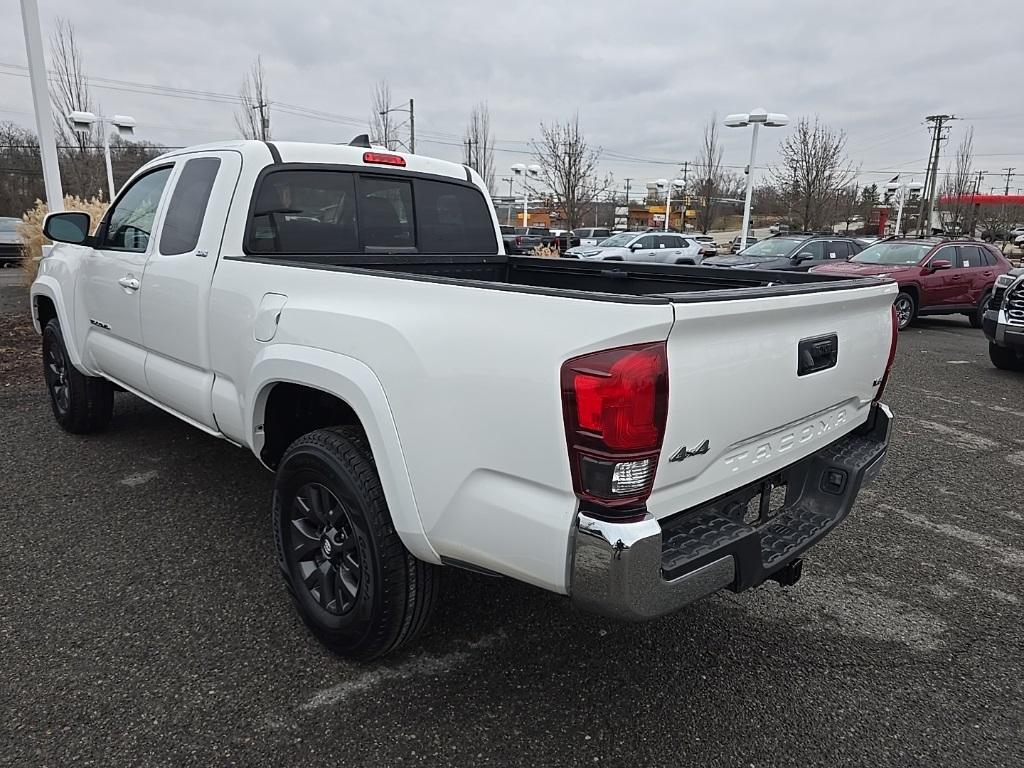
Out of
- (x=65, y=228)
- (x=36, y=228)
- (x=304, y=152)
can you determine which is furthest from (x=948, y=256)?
(x=36, y=228)

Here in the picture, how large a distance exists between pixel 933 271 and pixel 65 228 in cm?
1297

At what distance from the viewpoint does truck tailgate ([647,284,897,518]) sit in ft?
6.15

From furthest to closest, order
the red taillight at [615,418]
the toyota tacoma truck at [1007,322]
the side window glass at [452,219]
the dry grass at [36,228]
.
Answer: the dry grass at [36,228] < the toyota tacoma truck at [1007,322] < the side window glass at [452,219] < the red taillight at [615,418]

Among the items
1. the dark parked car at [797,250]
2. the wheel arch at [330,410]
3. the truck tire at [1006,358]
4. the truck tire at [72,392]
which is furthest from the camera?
the dark parked car at [797,250]

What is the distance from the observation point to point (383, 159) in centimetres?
386

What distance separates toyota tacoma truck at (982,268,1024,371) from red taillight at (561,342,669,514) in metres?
8.38

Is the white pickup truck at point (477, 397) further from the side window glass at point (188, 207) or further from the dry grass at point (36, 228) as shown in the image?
the dry grass at point (36, 228)

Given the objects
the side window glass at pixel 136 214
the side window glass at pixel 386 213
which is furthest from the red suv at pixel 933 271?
the side window glass at pixel 136 214

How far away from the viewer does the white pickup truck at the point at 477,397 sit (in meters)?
1.82

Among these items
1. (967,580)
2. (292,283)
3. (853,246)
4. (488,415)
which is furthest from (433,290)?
(853,246)

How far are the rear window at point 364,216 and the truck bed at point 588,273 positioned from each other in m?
0.10

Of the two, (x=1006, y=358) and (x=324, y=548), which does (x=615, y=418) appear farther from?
(x=1006, y=358)

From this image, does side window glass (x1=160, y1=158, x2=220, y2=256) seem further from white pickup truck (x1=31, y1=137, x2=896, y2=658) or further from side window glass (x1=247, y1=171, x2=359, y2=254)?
side window glass (x1=247, y1=171, x2=359, y2=254)

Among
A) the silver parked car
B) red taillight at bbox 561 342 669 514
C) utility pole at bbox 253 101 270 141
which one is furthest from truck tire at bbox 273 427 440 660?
utility pole at bbox 253 101 270 141
